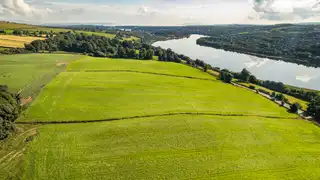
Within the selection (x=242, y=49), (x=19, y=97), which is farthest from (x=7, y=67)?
(x=242, y=49)

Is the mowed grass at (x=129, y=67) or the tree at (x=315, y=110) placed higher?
the mowed grass at (x=129, y=67)

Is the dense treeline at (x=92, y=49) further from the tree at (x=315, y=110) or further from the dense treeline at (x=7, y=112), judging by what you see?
the dense treeline at (x=7, y=112)

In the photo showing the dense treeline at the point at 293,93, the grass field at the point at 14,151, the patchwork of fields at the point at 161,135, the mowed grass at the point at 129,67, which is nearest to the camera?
the grass field at the point at 14,151

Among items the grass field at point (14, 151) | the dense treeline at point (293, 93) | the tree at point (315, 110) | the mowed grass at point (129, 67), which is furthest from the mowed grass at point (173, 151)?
the mowed grass at point (129, 67)

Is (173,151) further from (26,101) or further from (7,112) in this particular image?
(26,101)

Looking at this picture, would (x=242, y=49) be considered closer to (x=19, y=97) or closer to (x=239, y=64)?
(x=239, y=64)

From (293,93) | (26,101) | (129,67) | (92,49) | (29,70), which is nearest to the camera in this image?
(26,101)

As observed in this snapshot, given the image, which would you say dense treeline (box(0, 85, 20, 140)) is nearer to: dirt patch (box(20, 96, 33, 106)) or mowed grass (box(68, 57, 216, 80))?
dirt patch (box(20, 96, 33, 106))

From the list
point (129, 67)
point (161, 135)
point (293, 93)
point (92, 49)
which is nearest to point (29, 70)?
point (129, 67)
